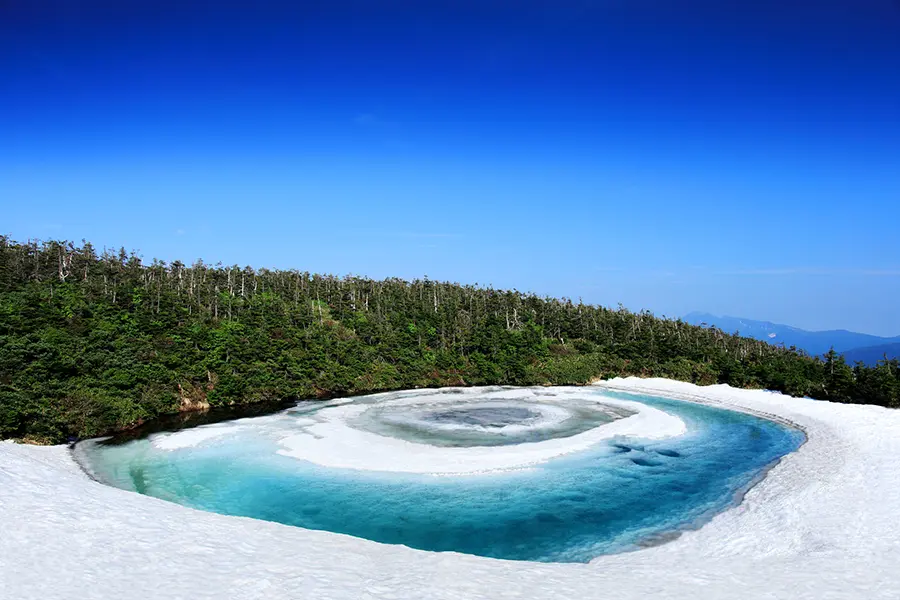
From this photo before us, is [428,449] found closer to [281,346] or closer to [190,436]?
[190,436]

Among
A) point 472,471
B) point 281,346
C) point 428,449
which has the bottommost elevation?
point 428,449

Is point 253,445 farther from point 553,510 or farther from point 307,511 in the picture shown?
point 553,510

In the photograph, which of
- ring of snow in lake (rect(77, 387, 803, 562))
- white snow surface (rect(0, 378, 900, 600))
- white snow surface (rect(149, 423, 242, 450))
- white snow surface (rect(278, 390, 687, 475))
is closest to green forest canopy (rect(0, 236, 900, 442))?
white snow surface (rect(149, 423, 242, 450))

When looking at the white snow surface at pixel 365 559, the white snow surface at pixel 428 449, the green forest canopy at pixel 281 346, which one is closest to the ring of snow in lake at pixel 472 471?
the white snow surface at pixel 428 449

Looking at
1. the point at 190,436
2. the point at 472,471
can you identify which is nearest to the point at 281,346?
the point at 190,436

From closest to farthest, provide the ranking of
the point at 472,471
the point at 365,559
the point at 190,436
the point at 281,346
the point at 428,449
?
1. the point at 365,559
2. the point at 472,471
3. the point at 428,449
4. the point at 190,436
5. the point at 281,346

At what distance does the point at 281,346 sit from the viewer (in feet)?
172

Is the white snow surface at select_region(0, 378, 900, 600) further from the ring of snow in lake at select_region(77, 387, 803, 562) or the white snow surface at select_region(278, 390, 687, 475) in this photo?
the white snow surface at select_region(278, 390, 687, 475)

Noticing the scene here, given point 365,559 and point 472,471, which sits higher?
point 365,559

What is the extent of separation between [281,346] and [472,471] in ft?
104

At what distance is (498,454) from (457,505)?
752 cm

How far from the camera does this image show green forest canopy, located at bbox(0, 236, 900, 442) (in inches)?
1428

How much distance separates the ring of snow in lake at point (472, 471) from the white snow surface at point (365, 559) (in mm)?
2690

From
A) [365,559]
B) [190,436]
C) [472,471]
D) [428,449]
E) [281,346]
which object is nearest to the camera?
[365,559]
